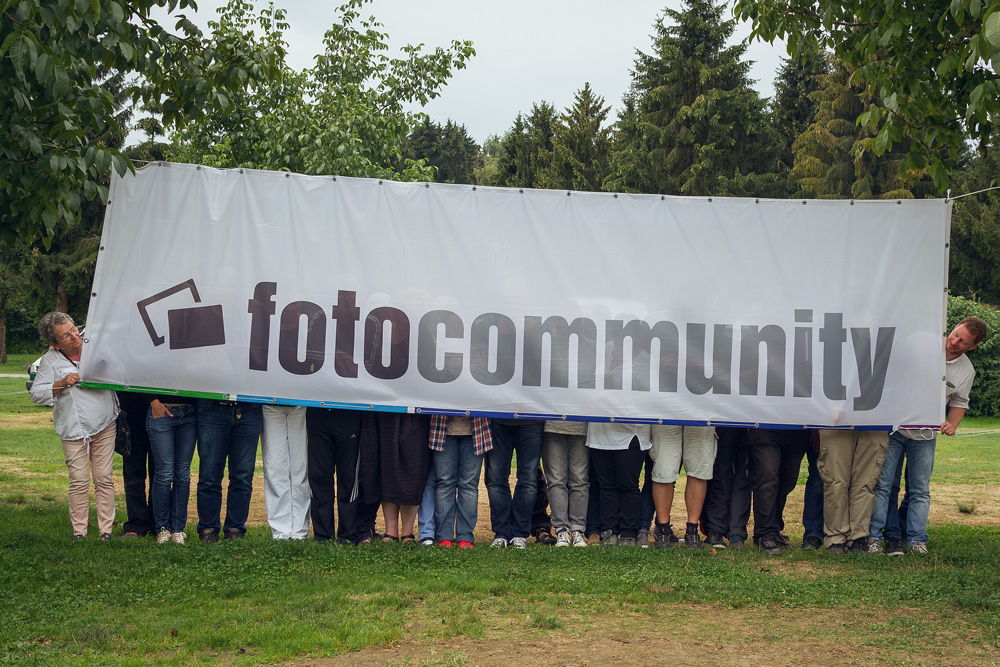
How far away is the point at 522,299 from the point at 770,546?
2945mm

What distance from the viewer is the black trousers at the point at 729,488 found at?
25.6 ft

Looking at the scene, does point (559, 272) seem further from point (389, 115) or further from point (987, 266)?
point (987, 266)

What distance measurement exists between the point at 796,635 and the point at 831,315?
328 cm

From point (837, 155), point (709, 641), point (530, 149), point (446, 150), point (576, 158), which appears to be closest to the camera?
point (709, 641)

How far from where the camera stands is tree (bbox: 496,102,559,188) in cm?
5144

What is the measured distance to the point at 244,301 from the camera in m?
7.66

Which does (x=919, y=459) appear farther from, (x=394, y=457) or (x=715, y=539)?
(x=394, y=457)

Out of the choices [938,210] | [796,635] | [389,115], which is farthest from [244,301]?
[389,115]

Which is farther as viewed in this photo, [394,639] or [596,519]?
[596,519]

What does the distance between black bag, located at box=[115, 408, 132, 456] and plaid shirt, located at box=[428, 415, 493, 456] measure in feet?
8.24

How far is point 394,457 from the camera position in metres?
7.50

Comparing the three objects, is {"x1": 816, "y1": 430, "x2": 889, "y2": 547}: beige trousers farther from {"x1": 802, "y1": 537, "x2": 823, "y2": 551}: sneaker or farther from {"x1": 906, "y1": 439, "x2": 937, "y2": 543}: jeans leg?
{"x1": 906, "y1": 439, "x2": 937, "y2": 543}: jeans leg

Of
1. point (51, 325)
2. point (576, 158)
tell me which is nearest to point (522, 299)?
point (51, 325)

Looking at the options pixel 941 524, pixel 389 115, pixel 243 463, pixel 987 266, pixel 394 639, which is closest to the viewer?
pixel 394 639
